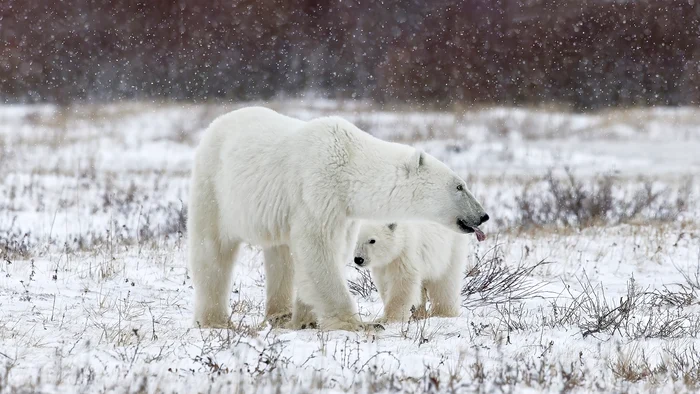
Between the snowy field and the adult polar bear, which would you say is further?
the adult polar bear

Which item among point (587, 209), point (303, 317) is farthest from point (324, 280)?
point (587, 209)

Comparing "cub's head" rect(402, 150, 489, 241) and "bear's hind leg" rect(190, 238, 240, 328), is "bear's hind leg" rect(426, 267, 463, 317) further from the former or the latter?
"bear's hind leg" rect(190, 238, 240, 328)

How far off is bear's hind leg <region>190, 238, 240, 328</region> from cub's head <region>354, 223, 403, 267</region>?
962 mm

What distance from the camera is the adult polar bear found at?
4992 mm

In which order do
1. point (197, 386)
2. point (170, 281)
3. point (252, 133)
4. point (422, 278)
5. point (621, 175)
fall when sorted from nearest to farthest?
1. point (197, 386)
2. point (252, 133)
3. point (422, 278)
4. point (170, 281)
5. point (621, 175)

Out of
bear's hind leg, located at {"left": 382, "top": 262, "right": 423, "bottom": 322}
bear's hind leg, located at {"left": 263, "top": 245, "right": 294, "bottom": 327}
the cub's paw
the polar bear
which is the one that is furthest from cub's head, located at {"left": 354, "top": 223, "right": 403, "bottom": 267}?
the cub's paw

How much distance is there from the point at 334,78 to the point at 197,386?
1031 inches

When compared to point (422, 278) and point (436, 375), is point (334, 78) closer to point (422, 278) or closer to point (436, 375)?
point (422, 278)

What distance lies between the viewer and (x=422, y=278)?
6.26 metres

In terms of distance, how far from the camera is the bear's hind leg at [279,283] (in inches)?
225

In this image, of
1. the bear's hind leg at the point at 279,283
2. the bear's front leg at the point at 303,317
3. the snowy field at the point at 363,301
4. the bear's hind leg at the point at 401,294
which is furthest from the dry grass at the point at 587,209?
the bear's front leg at the point at 303,317

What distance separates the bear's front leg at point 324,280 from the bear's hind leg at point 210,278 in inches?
28.6

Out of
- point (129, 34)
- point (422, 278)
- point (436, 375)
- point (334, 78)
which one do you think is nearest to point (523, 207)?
point (422, 278)

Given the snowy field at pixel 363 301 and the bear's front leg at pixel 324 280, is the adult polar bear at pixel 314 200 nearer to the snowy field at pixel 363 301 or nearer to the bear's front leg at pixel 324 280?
the bear's front leg at pixel 324 280
